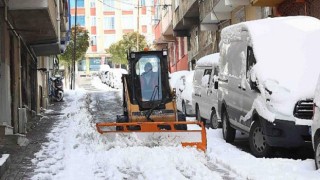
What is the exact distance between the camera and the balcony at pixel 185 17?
30.2 metres

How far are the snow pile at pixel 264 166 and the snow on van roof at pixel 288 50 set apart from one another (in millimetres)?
1330

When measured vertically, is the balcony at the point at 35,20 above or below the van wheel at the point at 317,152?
above

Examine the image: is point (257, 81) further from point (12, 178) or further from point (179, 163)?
point (12, 178)

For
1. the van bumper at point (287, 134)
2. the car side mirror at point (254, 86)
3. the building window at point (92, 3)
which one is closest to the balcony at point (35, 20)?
the car side mirror at point (254, 86)

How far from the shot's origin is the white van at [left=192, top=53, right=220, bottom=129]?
50.7ft

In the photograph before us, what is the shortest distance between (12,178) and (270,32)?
5.62 m

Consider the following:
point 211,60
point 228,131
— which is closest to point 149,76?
point 228,131

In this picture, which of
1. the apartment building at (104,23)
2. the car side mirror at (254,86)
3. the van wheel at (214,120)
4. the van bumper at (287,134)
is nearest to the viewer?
the van bumper at (287,134)

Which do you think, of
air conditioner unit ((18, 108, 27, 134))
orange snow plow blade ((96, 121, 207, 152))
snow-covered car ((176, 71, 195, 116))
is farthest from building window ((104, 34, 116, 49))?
orange snow plow blade ((96, 121, 207, 152))

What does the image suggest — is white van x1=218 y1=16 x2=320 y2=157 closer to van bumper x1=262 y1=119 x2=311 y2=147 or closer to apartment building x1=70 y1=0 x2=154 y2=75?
van bumper x1=262 y1=119 x2=311 y2=147

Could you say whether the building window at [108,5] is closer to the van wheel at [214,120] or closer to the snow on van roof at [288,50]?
the van wheel at [214,120]

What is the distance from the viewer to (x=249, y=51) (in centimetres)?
1105

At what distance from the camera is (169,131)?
36.1 ft

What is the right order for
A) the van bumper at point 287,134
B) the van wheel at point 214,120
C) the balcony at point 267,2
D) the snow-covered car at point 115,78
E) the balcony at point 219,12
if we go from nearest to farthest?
the van bumper at point 287,134, the van wheel at point 214,120, the balcony at point 267,2, the balcony at point 219,12, the snow-covered car at point 115,78
